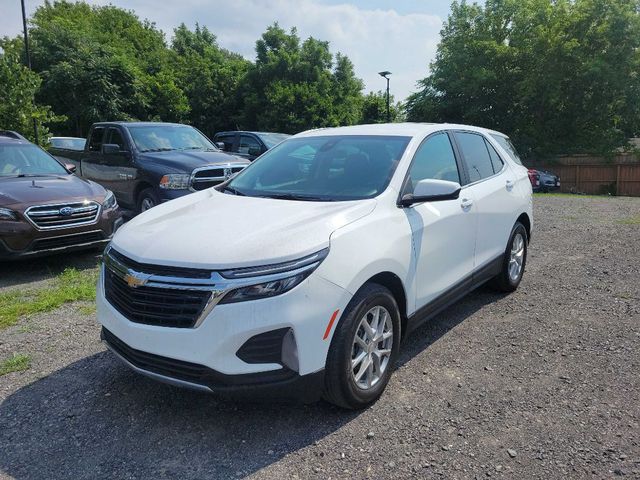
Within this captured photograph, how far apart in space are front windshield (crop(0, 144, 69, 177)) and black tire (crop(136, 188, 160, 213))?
126 cm

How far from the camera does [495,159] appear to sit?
210 inches

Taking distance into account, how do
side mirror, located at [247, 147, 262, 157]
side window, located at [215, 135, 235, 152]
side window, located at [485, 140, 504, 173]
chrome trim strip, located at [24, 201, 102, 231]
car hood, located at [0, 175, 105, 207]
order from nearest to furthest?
side window, located at [485, 140, 504, 173] → chrome trim strip, located at [24, 201, 102, 231] → car hood, located at [0, 175, 105, 207] → side mirror, located at [247, 147, 262, 157] → side window, located at [215, 135, 235, 152]

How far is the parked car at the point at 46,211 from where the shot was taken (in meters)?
5.93

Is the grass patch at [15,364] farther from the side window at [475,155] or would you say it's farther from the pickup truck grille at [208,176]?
the pickup truck grille at [208,176]

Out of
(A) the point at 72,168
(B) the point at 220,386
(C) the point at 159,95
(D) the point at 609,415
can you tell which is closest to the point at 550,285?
(D) the point at 609,415

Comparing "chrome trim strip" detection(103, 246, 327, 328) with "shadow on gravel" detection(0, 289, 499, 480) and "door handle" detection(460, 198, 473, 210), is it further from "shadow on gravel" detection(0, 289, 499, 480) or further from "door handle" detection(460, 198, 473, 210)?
"door handle" detection(460, 198, 473, 210)

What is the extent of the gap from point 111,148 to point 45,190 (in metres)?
A: 2.55

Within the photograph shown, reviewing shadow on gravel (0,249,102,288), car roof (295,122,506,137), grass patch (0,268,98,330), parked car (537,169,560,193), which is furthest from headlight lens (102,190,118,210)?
parked car (537,169,560,193)

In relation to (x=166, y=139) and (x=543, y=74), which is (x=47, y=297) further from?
(x=543, y=74)

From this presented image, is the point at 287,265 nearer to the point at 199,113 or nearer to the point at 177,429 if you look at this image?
the point at 177,429

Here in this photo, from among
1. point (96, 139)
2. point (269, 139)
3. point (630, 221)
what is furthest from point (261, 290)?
point (269, 139)

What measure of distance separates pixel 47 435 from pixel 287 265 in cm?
176

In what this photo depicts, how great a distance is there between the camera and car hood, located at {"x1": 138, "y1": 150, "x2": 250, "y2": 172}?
817 cm

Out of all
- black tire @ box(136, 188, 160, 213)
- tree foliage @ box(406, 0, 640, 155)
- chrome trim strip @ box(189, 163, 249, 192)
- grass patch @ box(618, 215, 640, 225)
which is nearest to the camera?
chrome trim strip @ box(189, 163, 249, 192)
